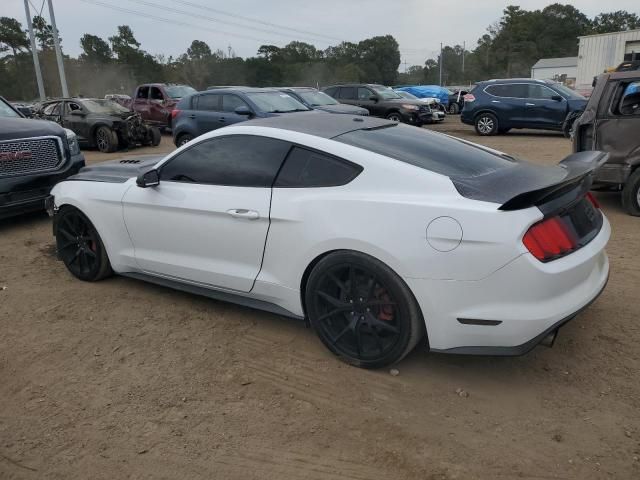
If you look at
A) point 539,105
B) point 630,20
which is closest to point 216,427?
point 539,105

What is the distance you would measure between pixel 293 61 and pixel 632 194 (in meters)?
69.9

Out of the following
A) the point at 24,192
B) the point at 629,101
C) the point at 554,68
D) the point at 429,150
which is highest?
the point at 554,68

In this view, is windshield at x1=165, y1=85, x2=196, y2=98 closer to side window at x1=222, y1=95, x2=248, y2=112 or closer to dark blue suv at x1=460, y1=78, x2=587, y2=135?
side window at x1=222, y1=95, x2=248, y2=112

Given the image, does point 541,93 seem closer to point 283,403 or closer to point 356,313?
point 356,313

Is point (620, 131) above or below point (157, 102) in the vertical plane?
below

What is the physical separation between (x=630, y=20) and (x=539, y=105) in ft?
273

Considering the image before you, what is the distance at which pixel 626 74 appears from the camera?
6.29 m

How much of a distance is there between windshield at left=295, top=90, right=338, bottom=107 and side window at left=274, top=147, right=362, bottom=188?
1135 cm

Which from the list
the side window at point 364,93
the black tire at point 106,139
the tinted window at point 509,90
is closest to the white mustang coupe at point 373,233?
the black tire at point 106,139

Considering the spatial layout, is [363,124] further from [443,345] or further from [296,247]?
[443,345]

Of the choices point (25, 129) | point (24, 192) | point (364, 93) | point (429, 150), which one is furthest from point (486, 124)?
point (429, 150)

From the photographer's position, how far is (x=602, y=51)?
3184 cm

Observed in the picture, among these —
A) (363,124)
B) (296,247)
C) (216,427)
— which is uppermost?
(363,124)

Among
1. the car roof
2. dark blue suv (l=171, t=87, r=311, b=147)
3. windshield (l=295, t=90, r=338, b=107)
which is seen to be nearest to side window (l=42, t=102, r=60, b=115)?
dark blue suv (l=171, t=87, r=311, b=147)
